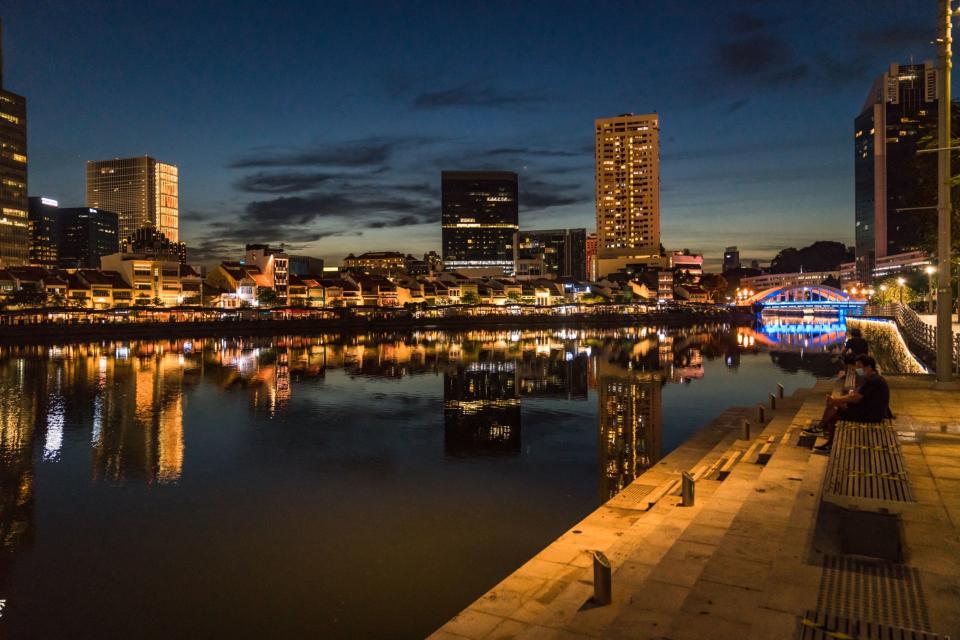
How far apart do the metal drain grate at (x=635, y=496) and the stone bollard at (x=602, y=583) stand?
5.32m

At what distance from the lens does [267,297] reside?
10956cm

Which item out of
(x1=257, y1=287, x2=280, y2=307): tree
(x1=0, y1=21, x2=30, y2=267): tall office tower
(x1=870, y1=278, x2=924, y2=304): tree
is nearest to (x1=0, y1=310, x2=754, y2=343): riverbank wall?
(x1=257, y1=287, x2=280, y2=307): tree

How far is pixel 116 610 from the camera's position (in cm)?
918

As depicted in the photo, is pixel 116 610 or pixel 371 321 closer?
pixel 116 610

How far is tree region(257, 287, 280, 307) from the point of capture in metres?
110

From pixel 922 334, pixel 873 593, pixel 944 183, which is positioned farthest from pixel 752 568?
pixel 922 334

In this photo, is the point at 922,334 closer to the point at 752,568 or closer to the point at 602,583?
the point at 752,568

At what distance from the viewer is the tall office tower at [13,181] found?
131 m

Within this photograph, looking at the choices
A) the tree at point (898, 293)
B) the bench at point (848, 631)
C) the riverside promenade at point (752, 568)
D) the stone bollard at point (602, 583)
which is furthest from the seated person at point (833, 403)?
the tree at point (898, 293)

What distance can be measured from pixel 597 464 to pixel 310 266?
14836 cm

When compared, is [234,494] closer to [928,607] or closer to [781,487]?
[781,487]

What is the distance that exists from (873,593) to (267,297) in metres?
111

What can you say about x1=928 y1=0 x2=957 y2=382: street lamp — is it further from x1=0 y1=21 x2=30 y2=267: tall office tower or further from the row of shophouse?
x1=0 y1=21 x2=30 y2=267: tall office tower

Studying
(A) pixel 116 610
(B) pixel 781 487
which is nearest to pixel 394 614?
(A) pixel 116 610
